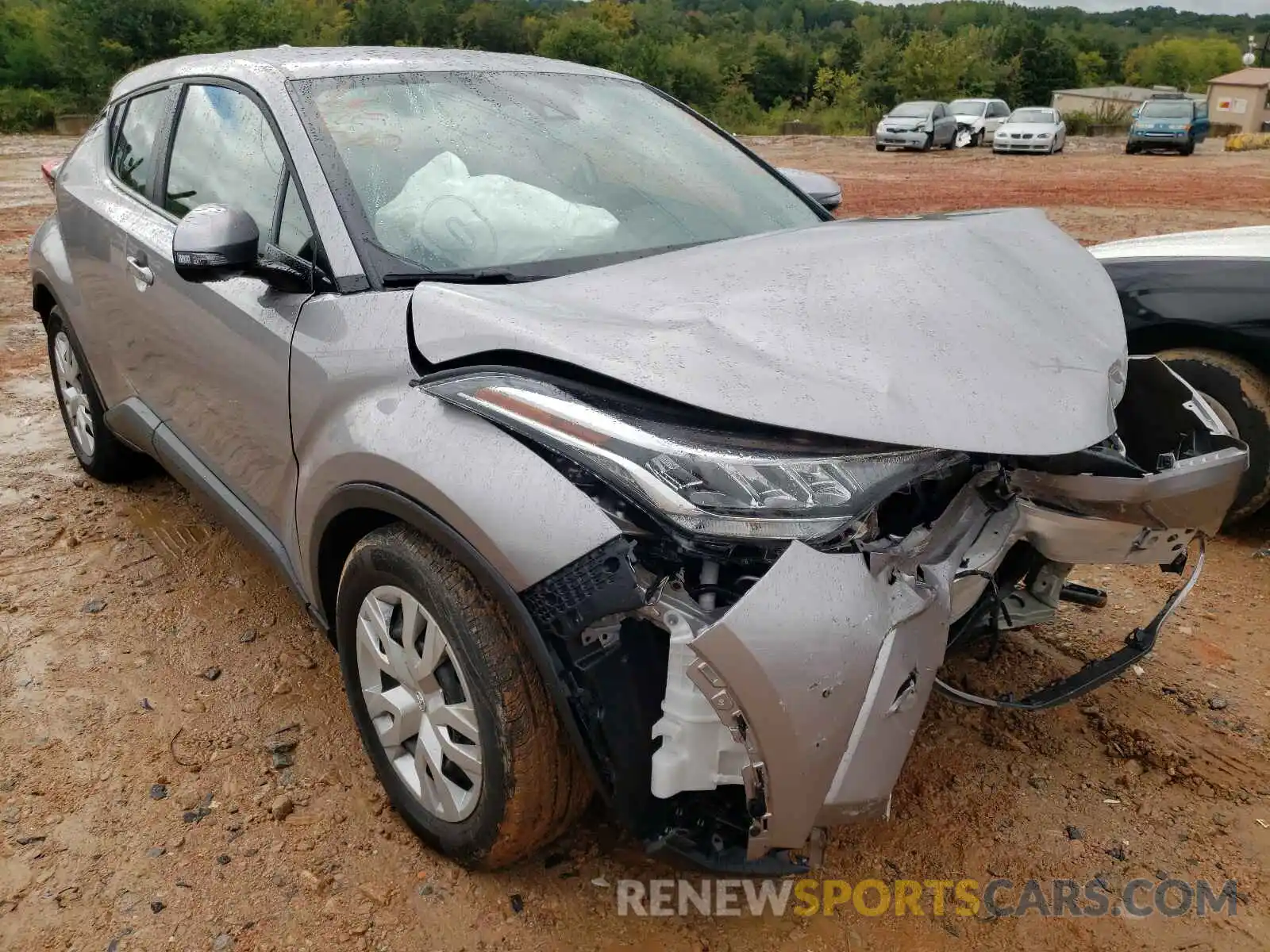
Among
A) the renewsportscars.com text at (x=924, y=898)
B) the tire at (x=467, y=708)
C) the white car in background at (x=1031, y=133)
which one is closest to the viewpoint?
the tire at (x=467, y=708)

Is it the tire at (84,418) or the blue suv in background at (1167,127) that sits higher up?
the tire at (84,418)

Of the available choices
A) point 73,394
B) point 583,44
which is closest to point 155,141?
point 73,394

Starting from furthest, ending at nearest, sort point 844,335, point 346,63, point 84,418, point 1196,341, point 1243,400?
point 84,418, point 1196,341, point 1243,400, point 346,63, point 844,335

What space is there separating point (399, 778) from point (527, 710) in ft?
1.92

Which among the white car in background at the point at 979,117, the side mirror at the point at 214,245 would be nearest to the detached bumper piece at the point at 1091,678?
the side mirror at the point at 214,245

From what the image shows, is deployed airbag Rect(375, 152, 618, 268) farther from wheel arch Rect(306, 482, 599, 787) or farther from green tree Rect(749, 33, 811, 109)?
green tree Rect(749, 33, 811, 109)

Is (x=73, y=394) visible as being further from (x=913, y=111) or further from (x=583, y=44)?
(x=583, y=44)

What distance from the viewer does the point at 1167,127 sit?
23.2 m

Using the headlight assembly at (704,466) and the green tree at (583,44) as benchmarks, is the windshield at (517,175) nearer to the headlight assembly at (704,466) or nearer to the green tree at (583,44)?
the headlight assembly at (704,466)

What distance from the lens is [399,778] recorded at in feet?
7.24

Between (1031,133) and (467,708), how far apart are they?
24.7 meters

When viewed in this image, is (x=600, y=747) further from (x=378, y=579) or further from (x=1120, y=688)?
(x=1120, y=688)

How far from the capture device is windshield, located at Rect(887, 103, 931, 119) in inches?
957

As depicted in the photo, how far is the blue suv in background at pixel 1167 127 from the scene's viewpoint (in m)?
23.2
